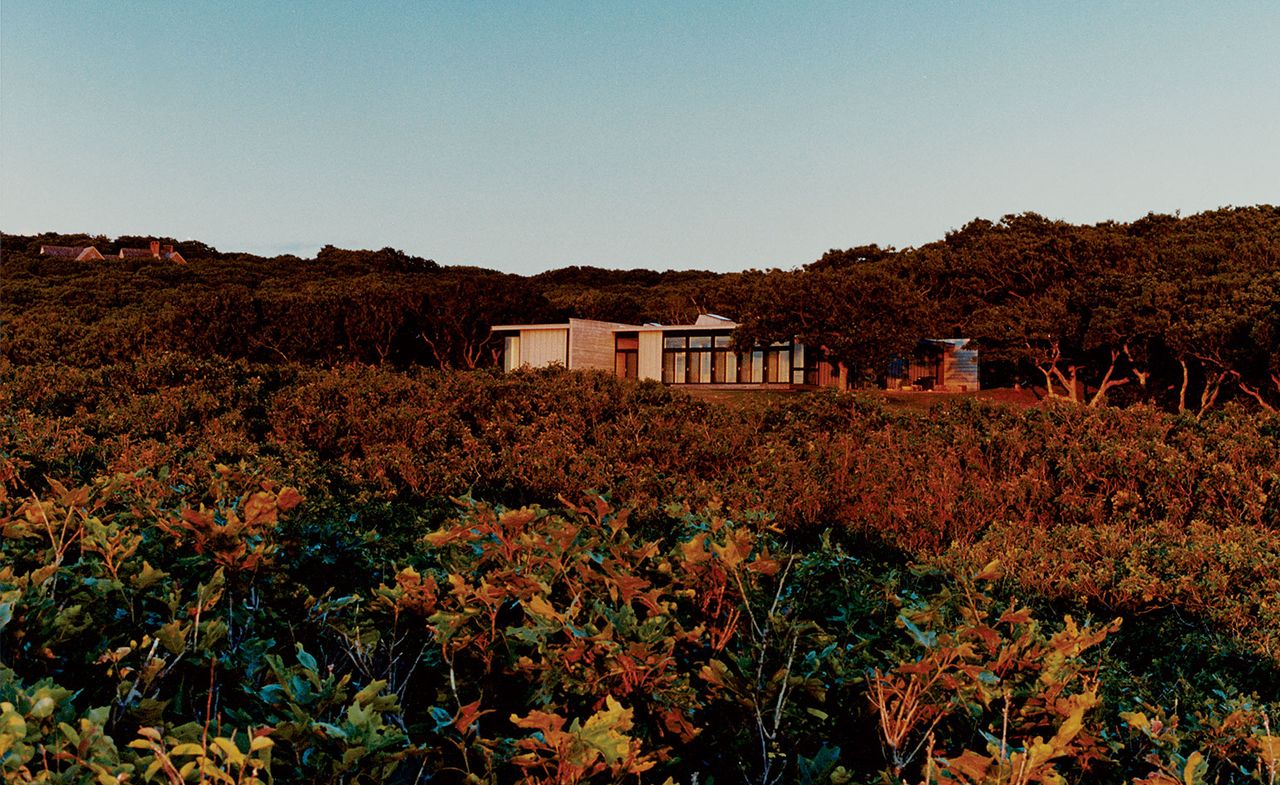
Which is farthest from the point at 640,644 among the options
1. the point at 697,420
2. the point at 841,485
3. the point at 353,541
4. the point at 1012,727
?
the point at 697,420

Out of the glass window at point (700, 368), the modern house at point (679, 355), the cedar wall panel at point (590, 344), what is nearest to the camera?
the modern house at point (679, 355)

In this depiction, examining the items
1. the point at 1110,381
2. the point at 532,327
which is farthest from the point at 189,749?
the point at 1110,381

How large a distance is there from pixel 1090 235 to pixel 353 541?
139 ft

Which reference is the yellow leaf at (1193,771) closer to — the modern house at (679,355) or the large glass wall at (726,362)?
the modern house at (679,355)

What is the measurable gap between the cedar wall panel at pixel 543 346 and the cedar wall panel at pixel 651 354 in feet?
11.6

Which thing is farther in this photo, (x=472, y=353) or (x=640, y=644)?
(x=472, y=353)

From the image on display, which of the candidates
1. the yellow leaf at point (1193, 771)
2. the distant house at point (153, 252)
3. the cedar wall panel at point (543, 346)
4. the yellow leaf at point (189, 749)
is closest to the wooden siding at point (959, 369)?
the cedar wall panel at point (543, 346)

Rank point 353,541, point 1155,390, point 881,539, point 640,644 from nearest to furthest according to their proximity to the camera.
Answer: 1. point 640,644
2. point 353,541
3. point 881,539
4. point 1155,390

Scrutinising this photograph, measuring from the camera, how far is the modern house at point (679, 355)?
39.5 meters

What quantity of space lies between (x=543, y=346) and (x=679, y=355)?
5.80m

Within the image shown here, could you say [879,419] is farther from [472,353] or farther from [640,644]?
[472,353]

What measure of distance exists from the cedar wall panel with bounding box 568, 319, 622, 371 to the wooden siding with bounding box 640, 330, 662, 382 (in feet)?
4.85

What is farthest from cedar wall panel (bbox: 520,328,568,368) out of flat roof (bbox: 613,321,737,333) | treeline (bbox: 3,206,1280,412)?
flat roof (bbox: 613,321,737,333)

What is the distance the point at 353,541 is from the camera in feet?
13.3
